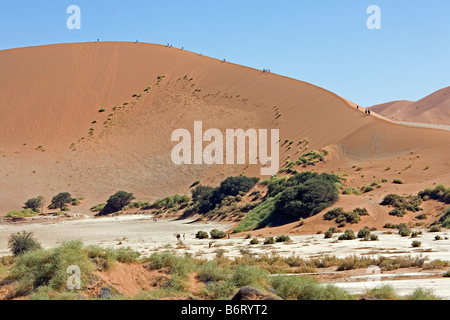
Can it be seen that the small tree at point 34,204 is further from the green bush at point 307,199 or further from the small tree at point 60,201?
the green bush at point 307,199

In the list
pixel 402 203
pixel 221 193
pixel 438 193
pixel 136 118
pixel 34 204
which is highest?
pixel 136 118

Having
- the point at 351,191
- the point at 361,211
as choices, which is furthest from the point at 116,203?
the point at 361,211

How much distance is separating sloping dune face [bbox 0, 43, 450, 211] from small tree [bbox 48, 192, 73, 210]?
327 centimetres

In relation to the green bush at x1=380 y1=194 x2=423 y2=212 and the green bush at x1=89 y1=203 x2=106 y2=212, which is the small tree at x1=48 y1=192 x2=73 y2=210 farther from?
the green bush at x1=380 y1=194 x2=423 y2=212

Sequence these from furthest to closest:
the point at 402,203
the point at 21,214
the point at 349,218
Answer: the point at 21,214 → the point at 402,203 → the point at 349,218

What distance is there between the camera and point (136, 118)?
79.6 m

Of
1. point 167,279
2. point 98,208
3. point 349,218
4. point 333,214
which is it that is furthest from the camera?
point 98,208

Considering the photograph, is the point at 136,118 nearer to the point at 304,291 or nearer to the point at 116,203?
the point at 116,203

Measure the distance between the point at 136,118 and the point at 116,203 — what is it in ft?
85.4

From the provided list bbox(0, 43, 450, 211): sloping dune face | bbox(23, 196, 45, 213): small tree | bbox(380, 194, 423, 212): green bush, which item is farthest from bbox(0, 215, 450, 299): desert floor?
bbox(0, 43, 450, 211): sloping dune face

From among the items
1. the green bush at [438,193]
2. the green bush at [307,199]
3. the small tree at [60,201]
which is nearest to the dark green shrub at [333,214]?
the green bush at [307,199]

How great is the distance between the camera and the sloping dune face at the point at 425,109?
397 ft

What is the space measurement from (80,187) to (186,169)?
42.3 ft
